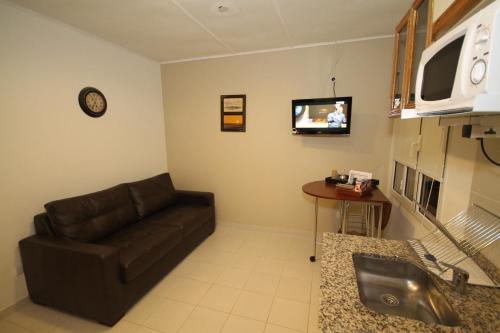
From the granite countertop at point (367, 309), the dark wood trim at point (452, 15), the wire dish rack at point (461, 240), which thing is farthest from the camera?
the wire dish rack at point (461, 240)

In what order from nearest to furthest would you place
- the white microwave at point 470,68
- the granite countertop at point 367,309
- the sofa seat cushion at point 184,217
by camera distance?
the white microwave at point 470,68
the granite countertop at point 367,309
the sofa seat cushion at point 184,217

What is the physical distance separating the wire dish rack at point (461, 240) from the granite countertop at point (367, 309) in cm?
9

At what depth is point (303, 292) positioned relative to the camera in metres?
2.14

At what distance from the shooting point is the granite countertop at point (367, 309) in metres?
0.77

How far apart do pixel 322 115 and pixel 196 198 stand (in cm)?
205

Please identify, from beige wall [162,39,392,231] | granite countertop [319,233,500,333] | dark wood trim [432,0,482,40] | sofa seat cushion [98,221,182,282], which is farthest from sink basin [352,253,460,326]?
beige wall [162,39,392,231]

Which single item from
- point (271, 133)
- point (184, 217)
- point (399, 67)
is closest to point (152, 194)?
point (184, 217)

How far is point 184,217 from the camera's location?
2.74m

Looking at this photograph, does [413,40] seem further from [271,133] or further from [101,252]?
[101,252]

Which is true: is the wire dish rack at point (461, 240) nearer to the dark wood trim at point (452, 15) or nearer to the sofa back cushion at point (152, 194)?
the dark wood trim at point (452, 15)

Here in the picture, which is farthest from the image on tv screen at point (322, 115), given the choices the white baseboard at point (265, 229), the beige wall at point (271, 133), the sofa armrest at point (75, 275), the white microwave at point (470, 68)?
the sofa armrest at point (75, 275)

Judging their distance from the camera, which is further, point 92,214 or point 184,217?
point 184,217

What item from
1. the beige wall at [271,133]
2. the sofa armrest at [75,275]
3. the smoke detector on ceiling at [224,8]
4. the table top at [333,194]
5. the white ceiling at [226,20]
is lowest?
the sofa armrest at [75,275]

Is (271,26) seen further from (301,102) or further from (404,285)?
(404,285)
